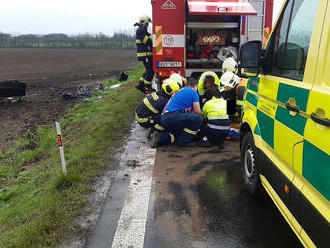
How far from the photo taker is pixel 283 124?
7.81 feet

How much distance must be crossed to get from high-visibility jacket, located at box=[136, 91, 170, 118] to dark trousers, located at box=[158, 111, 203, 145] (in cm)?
47

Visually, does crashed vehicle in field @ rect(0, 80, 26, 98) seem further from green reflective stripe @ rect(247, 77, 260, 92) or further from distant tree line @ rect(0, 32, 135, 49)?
distant tree line @ rect(0, 32, 135, 49)

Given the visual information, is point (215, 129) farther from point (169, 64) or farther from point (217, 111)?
point (169, 64)

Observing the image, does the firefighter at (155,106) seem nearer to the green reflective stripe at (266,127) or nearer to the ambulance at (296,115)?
the ambulance at (296,115)

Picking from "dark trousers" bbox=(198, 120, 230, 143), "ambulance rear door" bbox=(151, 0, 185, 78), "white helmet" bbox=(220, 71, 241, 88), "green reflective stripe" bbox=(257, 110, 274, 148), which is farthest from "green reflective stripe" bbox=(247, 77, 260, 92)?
"ambulance rear door" bbox=(151, 0, 185, 78)

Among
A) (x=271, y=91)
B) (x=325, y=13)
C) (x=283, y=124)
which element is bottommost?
(x=283, y=124)

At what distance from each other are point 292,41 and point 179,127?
124 inches

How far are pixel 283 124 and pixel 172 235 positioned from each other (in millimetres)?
1388

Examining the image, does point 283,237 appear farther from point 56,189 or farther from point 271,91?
point 56,189

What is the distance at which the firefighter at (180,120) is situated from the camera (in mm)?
5340

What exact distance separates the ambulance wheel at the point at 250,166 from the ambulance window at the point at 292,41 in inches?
35.4

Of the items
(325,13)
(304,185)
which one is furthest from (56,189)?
(325,13)

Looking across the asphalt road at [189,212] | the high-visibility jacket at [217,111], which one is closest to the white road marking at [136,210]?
the asphalt road at [189,212]

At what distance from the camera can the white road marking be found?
111 inches
